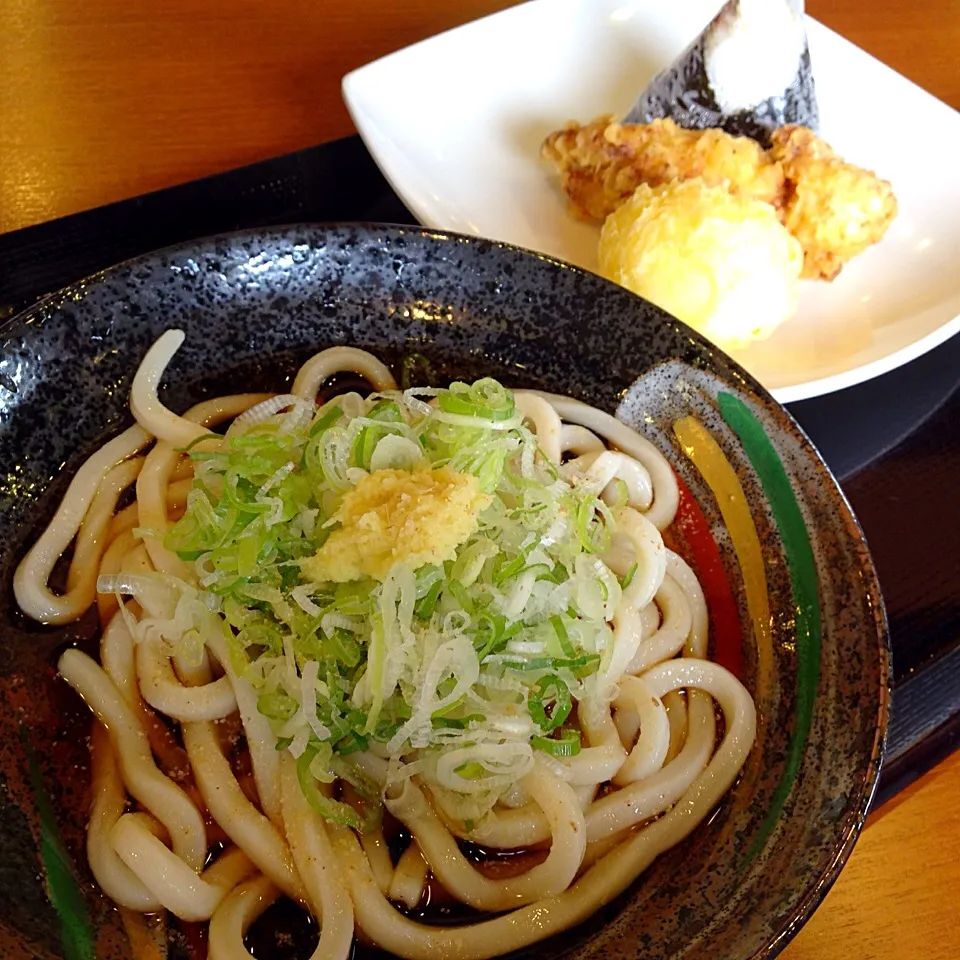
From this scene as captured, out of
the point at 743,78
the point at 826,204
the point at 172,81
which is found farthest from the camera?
the point at 172,81

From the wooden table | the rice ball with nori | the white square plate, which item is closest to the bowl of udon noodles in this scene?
the rice ball with nori

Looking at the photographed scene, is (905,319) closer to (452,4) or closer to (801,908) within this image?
(801,908)

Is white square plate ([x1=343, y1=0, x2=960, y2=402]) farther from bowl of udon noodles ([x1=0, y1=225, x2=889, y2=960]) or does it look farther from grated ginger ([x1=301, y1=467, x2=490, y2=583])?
grated ginger ([x1=301, y1=467, x2=490, y2=583])

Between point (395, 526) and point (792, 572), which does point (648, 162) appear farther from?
point (395, 526)

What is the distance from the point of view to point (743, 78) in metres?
2.25

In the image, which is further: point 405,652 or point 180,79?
point 180,79

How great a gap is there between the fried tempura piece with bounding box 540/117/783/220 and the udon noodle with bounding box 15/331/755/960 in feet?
3.48

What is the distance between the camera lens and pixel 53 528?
52.1 inches

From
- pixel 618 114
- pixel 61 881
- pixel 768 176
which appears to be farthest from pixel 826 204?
pixel 61 881

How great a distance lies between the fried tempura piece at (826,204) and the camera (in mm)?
2109

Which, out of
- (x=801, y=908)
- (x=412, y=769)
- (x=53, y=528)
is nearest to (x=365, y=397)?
(x=53, y=528)

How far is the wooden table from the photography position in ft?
7.49

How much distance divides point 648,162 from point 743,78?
1.31 ft

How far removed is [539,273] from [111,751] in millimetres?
1004
